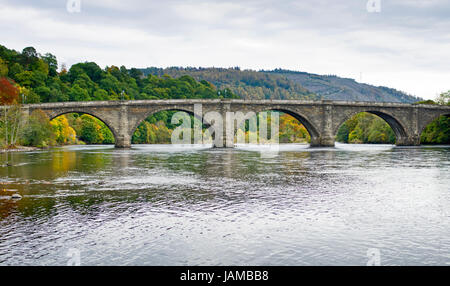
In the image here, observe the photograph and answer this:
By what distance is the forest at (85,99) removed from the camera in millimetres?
62969

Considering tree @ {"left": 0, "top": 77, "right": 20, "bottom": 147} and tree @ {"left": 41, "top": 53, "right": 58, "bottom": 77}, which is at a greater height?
tree @ {"left": 41, "top": 53, "right": 58, "bottom": 77}

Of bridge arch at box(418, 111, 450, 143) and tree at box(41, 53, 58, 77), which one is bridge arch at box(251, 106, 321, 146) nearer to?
bridge arch at box(418, 111, 450, 143)

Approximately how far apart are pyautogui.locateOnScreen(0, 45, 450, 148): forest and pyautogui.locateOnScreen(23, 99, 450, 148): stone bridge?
4.39 m

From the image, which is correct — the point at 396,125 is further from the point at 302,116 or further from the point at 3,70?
A: the point at 3,70

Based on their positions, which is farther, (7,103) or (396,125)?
(396,125)

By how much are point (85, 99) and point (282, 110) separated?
56.8m

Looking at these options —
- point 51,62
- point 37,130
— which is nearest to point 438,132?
point 37,130

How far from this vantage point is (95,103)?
227 feet

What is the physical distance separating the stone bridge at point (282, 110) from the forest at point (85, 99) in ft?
14.4

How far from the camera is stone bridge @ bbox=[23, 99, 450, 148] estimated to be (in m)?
69.5

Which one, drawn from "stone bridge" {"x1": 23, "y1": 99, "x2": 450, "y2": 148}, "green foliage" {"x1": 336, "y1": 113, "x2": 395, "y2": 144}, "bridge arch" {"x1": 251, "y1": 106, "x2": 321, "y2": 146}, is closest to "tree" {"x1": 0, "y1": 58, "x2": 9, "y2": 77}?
"stone bridge" {"x1": 23, "y1": 99, "x2": 450, "y2": 148}

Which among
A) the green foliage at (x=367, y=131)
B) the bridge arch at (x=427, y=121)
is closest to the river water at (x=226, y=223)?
the bridge arch at (x=427, y=121)

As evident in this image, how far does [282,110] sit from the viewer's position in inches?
2963
